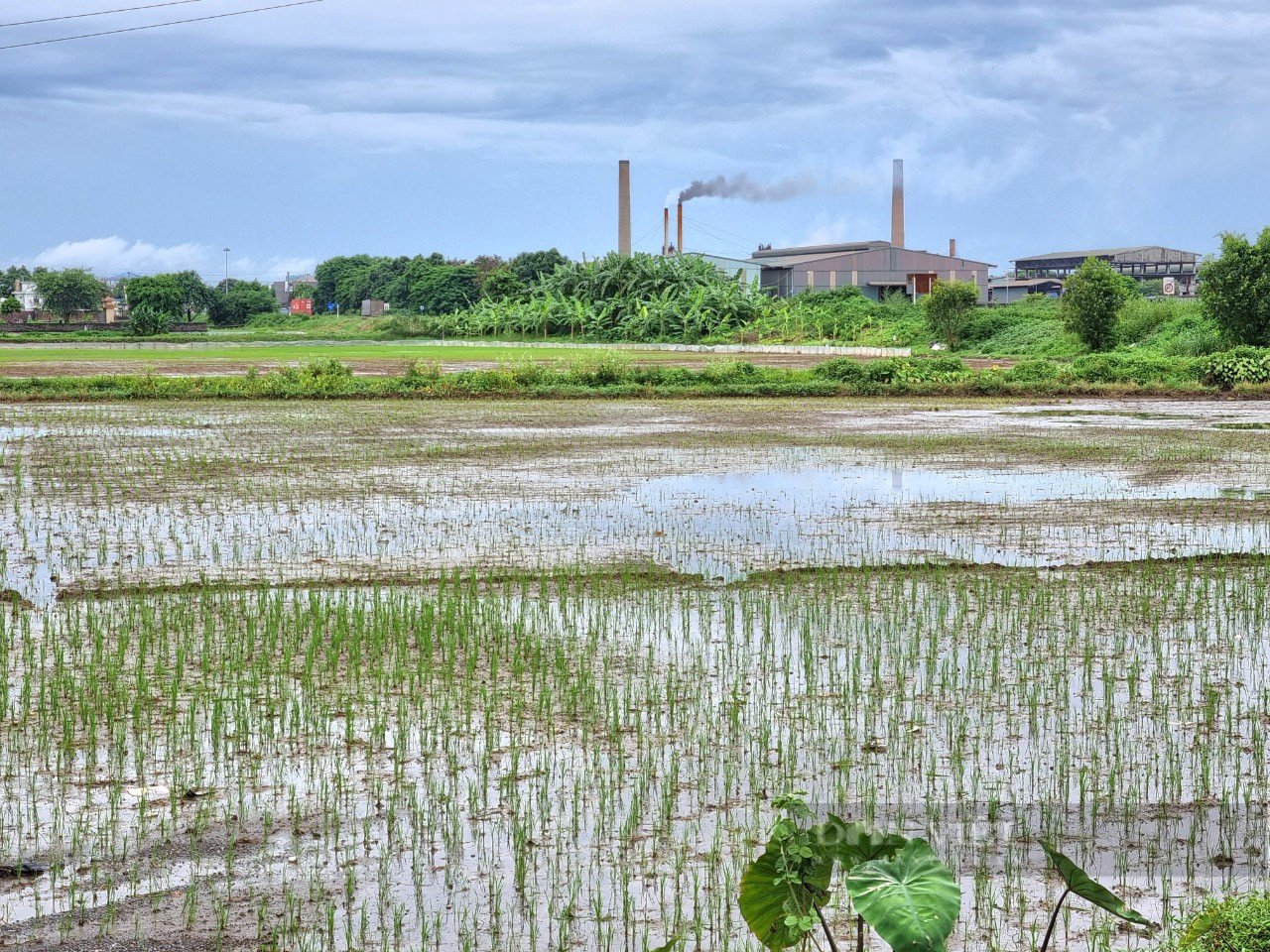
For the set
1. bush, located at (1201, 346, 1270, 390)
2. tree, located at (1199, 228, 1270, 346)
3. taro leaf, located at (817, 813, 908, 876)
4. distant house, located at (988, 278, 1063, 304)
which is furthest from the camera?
Answer: distant house, located at (988, 278, 1063, 304)

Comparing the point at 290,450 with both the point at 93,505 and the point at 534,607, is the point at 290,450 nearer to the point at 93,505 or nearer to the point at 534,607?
the point at 93,505

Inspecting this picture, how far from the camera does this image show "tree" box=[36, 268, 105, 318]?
90.4 meters

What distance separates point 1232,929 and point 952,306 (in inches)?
1823

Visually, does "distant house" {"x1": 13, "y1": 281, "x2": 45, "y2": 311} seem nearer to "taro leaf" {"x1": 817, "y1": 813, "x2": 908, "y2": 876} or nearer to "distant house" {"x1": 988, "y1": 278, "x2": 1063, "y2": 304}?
"distant house" {"x1": 988, "y1": 278, "x2": 1063, "y2": 304}

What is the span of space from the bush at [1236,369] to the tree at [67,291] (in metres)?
79.3

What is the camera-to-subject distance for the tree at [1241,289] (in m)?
32.4

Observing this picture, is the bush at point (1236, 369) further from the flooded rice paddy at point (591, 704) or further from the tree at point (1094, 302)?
the flooded rice paddy at point (591, 704)

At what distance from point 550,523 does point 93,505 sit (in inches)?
174

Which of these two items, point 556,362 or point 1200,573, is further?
point 556,362

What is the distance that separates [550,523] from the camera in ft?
38.4

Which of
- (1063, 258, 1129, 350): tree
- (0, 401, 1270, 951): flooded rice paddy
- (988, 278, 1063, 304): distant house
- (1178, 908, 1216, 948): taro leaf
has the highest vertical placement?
(988, 278, 1063, 304): distant house

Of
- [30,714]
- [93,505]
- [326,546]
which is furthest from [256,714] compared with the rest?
[93,505]

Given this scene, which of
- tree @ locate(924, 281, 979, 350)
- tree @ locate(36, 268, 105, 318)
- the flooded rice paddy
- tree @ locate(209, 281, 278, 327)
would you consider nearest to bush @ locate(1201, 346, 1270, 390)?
the flooded rice paddy

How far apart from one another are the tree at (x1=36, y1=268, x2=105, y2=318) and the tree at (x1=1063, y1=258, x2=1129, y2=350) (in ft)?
235
